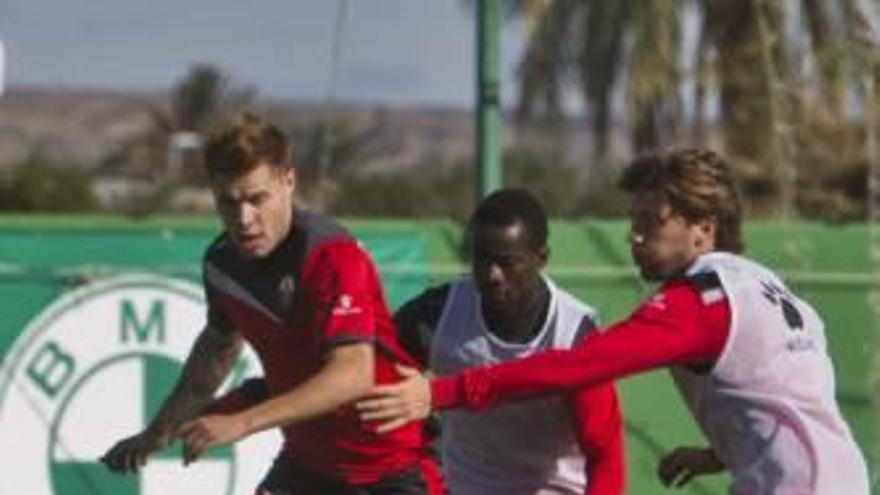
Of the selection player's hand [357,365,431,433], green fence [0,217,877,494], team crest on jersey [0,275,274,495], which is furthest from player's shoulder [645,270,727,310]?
green fence [0,217,877,494]

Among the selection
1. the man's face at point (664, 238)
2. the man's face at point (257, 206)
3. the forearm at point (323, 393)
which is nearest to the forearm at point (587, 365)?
the man's face at point (664, 238)

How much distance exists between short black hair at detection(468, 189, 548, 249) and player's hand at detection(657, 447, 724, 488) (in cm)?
69

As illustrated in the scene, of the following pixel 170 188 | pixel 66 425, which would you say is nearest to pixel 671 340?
pixel 66 425

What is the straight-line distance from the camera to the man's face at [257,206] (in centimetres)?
568

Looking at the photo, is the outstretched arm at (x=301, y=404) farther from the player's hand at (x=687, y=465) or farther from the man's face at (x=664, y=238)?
the player's hand at (x=687, y=465)

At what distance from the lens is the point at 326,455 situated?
6.17 m

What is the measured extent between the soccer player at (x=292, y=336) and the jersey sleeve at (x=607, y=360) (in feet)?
1.45

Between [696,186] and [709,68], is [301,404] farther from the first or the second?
[709,68]

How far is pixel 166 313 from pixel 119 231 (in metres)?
0.38

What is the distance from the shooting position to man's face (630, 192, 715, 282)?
5176 millimetres

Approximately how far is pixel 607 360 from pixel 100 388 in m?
5.28

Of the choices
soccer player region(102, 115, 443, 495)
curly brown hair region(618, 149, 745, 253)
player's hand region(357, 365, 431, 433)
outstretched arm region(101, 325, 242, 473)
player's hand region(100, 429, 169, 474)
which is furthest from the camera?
outstretched arm region(101, 325, 242, 473)

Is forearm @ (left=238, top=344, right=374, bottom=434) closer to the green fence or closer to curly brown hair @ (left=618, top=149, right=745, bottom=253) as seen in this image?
curly brown hair @ (left=618, top=149, right=745, bottom=253)

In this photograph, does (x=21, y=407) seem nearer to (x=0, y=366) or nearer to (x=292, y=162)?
(x=0, y=366)
